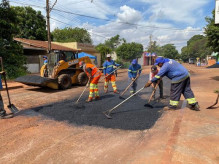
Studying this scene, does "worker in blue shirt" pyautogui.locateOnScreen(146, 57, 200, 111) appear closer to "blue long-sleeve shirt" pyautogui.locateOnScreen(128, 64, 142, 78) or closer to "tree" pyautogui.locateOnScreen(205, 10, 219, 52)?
"blue long-sleeve shirt" pyautogui.locateOnScreen(128, 64, 142, 78)

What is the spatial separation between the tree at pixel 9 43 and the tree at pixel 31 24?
12554 mm

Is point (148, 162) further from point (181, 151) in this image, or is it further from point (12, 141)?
point (12, 141)

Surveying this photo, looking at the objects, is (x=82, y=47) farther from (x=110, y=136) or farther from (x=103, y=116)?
(x=110, y=136)

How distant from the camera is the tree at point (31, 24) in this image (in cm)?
2562

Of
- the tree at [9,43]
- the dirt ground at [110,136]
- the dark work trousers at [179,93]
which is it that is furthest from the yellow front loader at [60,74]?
the tree at [9,43]

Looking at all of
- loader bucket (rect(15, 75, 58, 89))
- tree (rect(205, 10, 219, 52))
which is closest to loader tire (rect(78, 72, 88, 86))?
loader bucket (rect(15, 75, 58, 89))

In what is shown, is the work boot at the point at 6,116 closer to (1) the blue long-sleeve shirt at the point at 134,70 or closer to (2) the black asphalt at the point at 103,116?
(2) the black asphalt at the point at 103,116

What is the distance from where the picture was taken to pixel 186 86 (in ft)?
16.9

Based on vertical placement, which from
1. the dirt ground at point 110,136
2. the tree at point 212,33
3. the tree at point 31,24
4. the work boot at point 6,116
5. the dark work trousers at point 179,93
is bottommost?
the dirt ground at point 110,136

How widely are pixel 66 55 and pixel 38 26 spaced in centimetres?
2061

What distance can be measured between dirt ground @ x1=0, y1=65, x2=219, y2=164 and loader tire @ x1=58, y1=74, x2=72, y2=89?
3172 mm

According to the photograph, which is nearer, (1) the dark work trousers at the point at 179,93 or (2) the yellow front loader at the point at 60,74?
(1) the dark work trousers at the point at 179,93

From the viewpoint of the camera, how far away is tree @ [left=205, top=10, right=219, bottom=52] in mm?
10422

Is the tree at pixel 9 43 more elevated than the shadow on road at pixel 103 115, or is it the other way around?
the tree at pixel 9 43
